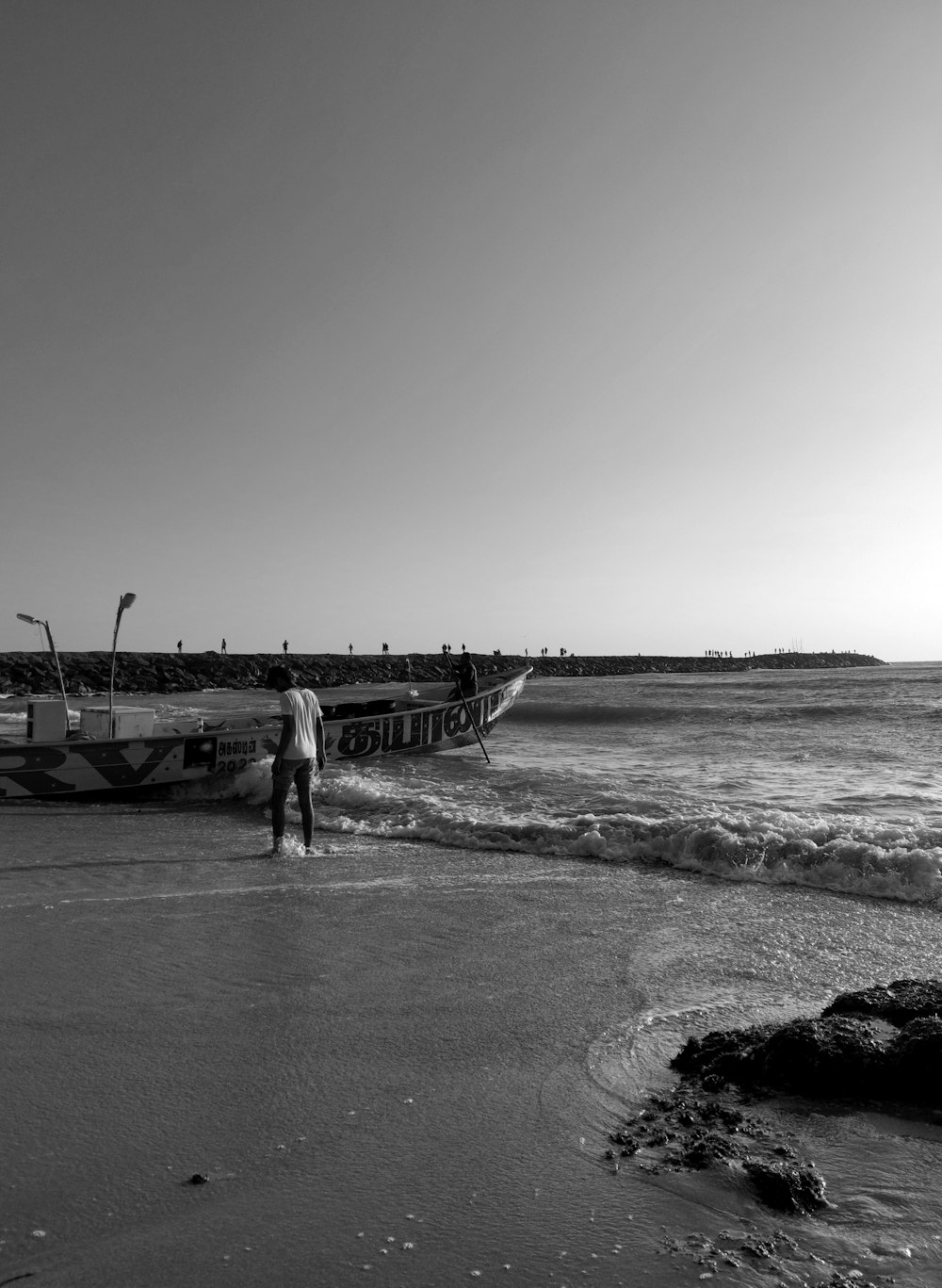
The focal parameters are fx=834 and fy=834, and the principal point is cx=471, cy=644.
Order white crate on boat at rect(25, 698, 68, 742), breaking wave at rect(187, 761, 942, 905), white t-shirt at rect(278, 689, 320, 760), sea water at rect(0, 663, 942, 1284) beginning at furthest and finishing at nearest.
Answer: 1. white crate on boat at rect(25, 698, 68, 742)
2. white t-shirt at rect(278, 689, 320, 760)
3. breaking wave at rect(187, 761, 942, 905)
4. sea water at rect(0, 663, 942, 1284)

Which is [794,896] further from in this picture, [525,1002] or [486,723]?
[486,723]

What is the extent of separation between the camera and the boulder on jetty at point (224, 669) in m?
46.1

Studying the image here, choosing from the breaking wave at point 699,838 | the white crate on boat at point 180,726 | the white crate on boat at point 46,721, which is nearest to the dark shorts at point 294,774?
the breaking wave at point 699,838

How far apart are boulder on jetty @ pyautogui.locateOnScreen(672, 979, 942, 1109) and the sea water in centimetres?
11

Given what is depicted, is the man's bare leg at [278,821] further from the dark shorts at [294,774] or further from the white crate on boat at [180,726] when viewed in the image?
the white crate on boat at [180,726]

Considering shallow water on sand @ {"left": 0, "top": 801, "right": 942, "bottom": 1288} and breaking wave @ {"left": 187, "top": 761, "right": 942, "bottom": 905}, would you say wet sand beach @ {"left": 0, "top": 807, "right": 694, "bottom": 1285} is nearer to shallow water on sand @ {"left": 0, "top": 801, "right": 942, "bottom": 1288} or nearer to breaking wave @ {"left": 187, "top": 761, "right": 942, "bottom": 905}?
shallow water on sand @ {"left": 0, "top": 801, "right": 942, "bottom": 1288}

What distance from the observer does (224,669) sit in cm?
5438

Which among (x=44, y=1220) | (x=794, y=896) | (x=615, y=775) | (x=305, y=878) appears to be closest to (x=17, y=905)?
(x=305, y=878)

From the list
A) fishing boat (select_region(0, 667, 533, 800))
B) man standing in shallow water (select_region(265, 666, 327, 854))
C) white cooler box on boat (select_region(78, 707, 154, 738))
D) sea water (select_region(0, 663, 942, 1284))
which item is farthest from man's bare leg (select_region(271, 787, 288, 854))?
white cooler box on boat (select_region(78, 707, 154, 738))

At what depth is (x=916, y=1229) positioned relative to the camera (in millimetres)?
2150

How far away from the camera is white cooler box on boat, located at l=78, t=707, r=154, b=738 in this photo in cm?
1077

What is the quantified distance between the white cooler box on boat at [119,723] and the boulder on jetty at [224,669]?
22211mm

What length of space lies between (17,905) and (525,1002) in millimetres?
3584

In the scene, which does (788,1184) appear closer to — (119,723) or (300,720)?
(300,720)
